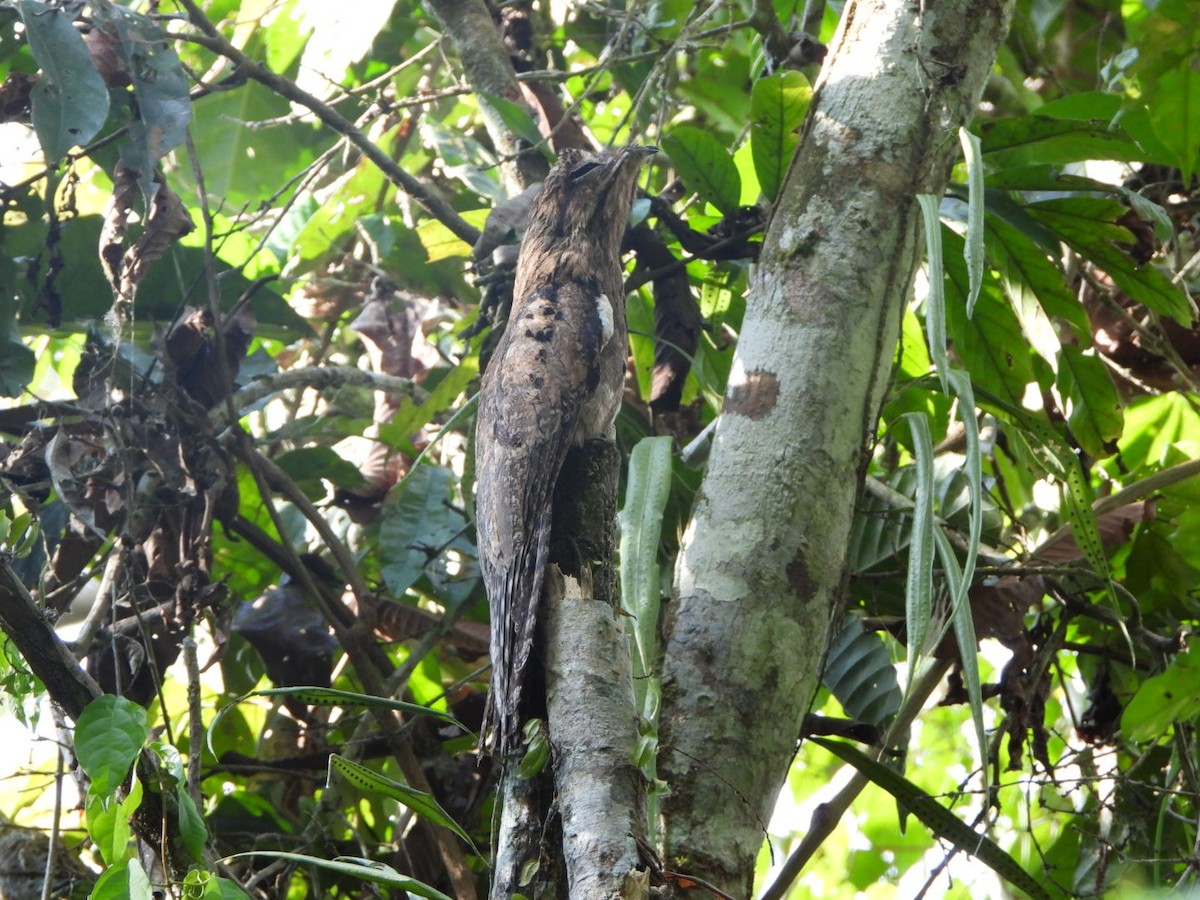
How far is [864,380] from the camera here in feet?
6.21

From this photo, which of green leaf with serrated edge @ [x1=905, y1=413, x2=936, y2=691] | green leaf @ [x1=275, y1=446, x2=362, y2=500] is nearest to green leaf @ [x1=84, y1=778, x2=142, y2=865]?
green leaf with serrated edge @ [x1=905, y1=413, x2=936, y2=691]

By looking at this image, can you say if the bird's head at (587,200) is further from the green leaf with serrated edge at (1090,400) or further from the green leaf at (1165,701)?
the green leaf at (1165,701)

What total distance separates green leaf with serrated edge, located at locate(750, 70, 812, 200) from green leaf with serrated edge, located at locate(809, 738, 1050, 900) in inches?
53.5

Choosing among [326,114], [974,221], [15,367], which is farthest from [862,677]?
[15,367]

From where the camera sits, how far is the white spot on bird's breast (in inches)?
90.4

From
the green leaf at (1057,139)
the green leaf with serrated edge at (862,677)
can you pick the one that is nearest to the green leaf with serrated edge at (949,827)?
the green leaf with serrated edge at (862,677)

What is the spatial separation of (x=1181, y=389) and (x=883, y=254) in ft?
6.06

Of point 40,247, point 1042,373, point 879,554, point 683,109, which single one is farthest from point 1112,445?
point 40,247

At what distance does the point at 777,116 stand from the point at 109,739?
6.12 feet

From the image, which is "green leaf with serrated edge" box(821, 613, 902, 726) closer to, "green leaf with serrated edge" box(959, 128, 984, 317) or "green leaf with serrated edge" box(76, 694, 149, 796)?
"green leaf with serrated edge" box(959, 128, 984, 317)

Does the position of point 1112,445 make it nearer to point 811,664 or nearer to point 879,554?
point 879,554

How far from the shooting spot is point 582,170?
2719mm

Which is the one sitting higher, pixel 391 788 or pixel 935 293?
pixel 935 293

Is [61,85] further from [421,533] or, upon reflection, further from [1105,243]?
[1105,243]
